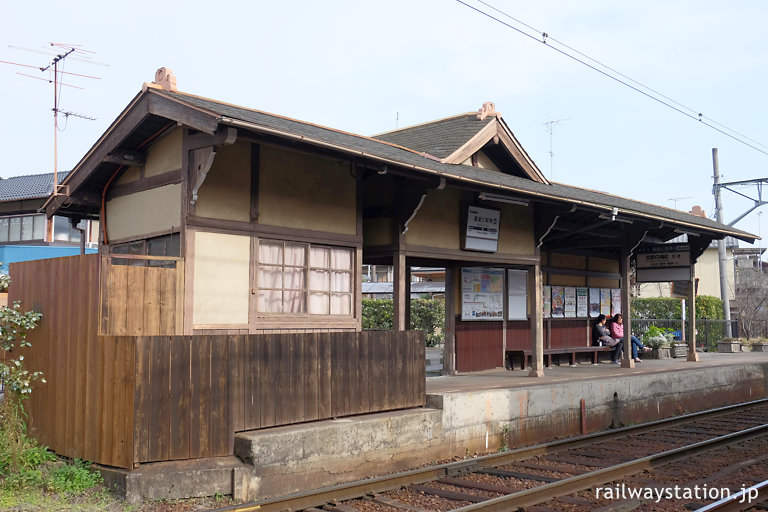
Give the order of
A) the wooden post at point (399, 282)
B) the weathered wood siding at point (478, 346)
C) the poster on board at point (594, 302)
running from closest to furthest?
the wooden post at point (399, 282)
the weathered wood siding at point (478, 346)
the poster on board at point (594, 302)

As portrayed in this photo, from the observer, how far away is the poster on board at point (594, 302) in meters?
17.8

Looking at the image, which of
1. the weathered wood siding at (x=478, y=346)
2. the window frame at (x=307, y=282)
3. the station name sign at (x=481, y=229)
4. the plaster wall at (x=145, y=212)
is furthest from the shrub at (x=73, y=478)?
the weathered wood siding at (x=478, y=346)

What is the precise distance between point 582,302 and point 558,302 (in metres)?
1.12

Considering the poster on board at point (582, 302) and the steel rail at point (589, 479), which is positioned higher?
the poster on board at point (582, 302)

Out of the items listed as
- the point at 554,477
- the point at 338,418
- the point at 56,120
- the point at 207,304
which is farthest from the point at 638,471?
the point at 56,120

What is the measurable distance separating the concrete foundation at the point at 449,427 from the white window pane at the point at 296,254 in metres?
2.22

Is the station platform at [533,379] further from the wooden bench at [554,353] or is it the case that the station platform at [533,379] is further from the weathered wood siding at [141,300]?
the weathered wood siding at [141,300]

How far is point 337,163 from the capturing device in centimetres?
990

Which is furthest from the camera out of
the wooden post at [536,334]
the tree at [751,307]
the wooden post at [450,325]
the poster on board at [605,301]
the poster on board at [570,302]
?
the tree at [751,307]

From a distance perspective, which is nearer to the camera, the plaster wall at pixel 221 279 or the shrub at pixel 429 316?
the plaster wall at pixel 221 279

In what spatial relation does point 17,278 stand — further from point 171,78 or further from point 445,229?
point 445,229

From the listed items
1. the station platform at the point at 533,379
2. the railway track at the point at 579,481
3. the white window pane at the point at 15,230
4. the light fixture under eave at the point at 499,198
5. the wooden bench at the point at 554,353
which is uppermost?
the white window pane at the point at 15,230

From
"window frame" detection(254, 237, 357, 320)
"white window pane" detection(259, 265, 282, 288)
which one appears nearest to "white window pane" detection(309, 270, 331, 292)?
"window frame" detection(254, 237, 357, 320)

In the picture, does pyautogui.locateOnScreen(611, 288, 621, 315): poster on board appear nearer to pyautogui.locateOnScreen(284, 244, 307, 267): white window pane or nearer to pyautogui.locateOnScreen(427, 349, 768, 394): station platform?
pyautogui.locateOnScreen(427, 349, 768, 394): station platform
